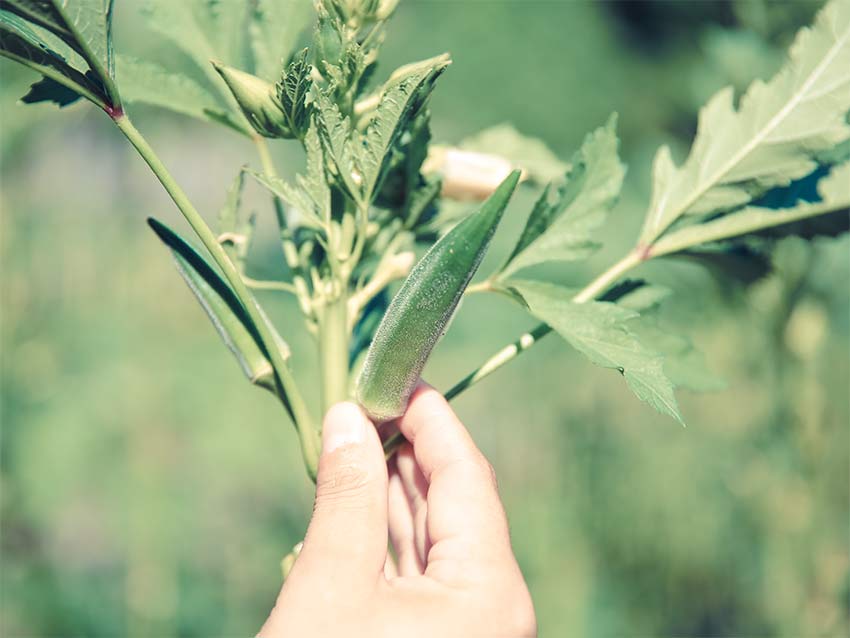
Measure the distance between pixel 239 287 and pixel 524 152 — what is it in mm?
332

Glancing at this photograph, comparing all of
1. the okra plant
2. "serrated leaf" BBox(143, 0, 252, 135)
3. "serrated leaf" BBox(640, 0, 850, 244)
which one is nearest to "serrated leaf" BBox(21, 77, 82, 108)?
the okra plant

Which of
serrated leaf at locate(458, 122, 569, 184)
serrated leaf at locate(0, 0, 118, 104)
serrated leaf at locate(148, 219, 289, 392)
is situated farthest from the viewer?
serrated leaf at locate(458, 122, 569, 184)

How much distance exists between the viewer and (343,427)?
0.56m

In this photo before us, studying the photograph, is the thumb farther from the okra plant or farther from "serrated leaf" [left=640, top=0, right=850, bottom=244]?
"serrated leaf" [left=640, top=0, right=850, bottom=244]

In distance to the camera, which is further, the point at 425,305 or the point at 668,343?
the point at 668,343

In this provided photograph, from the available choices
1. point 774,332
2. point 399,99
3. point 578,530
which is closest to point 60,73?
point 399,99

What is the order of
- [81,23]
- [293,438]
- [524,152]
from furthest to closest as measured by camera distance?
1. [293,438]
2. [524,152]
3. [81,23]

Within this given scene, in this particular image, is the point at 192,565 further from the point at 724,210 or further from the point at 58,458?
the point at 724,210

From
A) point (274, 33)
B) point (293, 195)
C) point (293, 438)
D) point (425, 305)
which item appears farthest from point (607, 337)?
point (293, 438)

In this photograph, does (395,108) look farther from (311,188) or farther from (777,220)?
(777,220)

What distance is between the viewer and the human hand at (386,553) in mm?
514

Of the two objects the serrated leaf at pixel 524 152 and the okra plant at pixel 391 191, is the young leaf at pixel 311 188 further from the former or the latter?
the serrated leaf at pixel 524 152

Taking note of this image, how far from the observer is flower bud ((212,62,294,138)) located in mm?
505

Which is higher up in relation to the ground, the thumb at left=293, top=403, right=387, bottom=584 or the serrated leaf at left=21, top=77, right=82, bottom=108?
the serrated leaf at left=21, top=77, right=82, bottom=108
